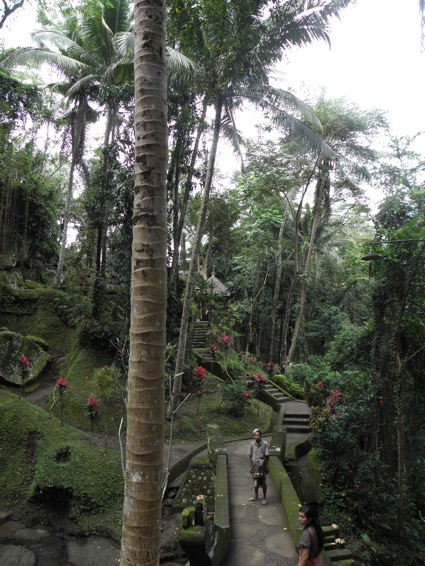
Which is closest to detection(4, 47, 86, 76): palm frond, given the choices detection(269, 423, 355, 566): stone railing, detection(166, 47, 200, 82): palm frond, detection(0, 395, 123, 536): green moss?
detection(166, 47, 200, 82): palm frond

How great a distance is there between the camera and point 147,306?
222cm

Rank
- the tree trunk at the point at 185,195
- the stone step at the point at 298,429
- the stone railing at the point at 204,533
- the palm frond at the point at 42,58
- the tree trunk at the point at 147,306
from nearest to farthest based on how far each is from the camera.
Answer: the tree trunk at the point at 147,306, the stone railing at the point at 204,533, the tree trunk at the point at 185,195, the stone step at the point at 298,429, the palm frond at the point at 42,58

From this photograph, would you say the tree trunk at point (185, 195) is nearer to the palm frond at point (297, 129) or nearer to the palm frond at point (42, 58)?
the palm frond at point (297, 129)

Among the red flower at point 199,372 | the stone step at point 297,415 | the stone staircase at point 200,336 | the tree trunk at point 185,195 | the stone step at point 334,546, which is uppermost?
the tree trunk at point 185,195

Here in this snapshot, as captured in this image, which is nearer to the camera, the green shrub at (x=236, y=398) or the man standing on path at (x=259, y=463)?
the man standing on path at (x=259, y=463)

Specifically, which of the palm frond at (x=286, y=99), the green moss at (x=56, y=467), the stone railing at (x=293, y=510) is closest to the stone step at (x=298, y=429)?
the stone railing at (x=293, y=510)

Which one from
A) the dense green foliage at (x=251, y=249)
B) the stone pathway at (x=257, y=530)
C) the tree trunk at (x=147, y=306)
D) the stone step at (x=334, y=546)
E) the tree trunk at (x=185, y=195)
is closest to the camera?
the tree trunk at (x=147, y=306)

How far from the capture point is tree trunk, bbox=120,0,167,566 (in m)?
2.10

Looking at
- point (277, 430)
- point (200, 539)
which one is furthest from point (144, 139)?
point (277, 430)

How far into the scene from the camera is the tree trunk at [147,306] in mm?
2098

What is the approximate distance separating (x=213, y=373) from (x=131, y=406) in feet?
45.7

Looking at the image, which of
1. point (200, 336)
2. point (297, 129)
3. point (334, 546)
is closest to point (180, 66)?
point (297, 129)

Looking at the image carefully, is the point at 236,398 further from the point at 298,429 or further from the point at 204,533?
the point at 204,533

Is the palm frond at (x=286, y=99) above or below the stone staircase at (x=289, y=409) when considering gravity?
above
